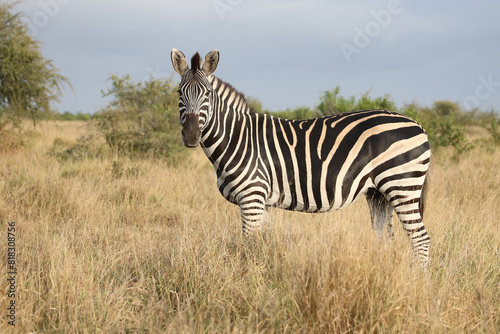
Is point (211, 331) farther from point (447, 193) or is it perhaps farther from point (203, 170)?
point (203, 170)

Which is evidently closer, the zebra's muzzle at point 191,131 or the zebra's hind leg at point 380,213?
the zebra's muzzle at point 191,131

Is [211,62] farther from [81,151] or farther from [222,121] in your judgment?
[81,151]

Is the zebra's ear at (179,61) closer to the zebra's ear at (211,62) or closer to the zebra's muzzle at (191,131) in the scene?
the zebra's ear at (211,62)

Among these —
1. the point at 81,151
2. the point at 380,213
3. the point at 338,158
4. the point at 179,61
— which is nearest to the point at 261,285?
the point at 338,158

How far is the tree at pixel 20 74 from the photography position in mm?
12766

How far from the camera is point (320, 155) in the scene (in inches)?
181

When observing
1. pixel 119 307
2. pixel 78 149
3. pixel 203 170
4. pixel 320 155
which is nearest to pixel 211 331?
pixel 119 307

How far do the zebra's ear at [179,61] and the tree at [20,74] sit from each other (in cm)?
1046

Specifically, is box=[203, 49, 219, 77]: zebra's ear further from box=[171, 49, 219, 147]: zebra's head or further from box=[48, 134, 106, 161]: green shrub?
box=[48, 134, 106, 161]: green shrub

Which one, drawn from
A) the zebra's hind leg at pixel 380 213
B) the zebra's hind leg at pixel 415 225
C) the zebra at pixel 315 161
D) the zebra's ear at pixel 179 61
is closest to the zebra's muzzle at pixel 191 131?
the zebra at pixel 315 161

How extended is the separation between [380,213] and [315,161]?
116 centimetres

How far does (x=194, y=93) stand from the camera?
4.22 metres

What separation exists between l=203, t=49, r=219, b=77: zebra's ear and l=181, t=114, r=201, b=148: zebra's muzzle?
66 centimetres

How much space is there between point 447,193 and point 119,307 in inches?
269
